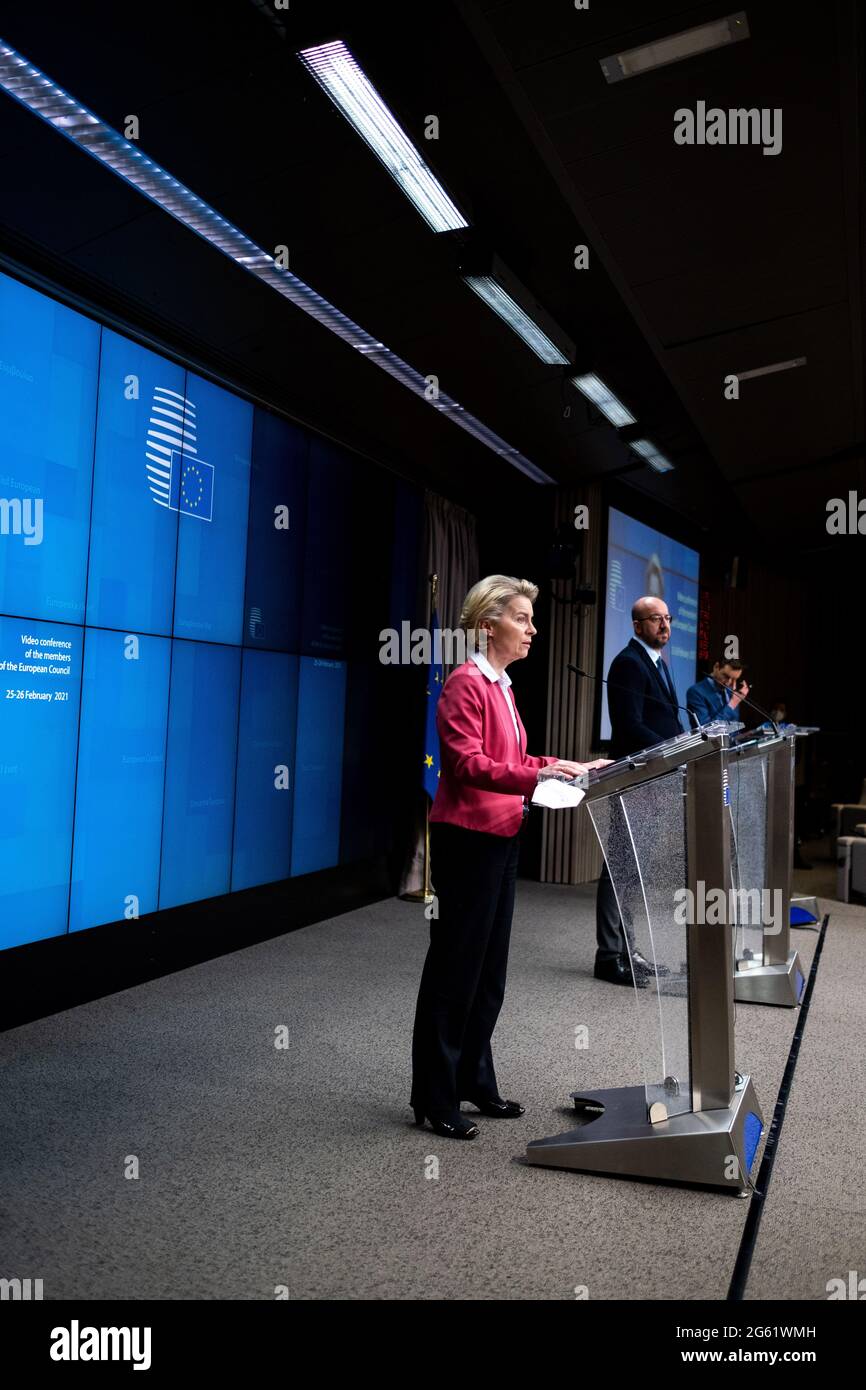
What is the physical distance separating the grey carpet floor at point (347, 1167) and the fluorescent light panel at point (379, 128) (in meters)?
3.02

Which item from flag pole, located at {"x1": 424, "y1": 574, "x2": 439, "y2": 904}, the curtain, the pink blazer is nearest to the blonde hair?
the pink blazer

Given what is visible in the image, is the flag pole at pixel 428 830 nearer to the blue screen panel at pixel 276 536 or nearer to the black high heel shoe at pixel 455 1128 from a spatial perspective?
the blue screen panel at pixel 276 536

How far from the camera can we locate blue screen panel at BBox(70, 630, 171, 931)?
423 cm

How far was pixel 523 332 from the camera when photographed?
5094 mm

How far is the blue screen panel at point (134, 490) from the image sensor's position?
4.27 m

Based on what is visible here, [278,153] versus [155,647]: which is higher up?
[278,153]

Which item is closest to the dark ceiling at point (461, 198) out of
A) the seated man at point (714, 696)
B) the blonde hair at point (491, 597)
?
the blonde hair at point (491, 597)

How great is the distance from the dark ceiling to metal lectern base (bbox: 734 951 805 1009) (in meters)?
3.23

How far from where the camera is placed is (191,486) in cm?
482

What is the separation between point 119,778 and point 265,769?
1.19 m

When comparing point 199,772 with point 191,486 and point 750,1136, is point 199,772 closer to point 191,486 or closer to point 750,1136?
point 191,486

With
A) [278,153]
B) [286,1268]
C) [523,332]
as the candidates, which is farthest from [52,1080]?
[523,332]
